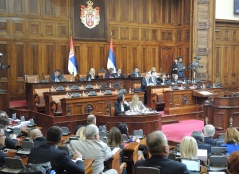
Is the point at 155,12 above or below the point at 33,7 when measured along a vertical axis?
above

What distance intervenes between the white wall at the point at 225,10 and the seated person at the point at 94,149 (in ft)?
42.8

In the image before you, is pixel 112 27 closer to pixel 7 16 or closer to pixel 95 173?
pixel 7 16

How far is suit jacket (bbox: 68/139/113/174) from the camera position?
387cm

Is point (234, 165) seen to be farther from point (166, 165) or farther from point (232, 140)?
point (232, 140)

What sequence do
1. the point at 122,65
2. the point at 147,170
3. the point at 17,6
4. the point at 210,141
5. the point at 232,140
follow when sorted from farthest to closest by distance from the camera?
the point at 122,65 < the point at 17,6 < the point at 210,141 < the point at 232,140 < the point at 147,170

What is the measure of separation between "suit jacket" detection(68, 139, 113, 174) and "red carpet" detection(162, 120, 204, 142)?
4.54m

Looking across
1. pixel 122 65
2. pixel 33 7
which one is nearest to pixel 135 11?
pixel 122 65

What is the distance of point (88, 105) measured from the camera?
Answer: 924 cm

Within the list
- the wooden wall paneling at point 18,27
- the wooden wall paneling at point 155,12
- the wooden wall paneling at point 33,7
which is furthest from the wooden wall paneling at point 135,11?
the wooden wall paneling at point 18,27

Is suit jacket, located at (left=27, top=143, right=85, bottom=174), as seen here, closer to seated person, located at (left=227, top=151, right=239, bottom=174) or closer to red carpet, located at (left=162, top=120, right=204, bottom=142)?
seated person, located at (left=227, top=151, right=239, bottom=174)

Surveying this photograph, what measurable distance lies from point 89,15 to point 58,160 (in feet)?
38.7

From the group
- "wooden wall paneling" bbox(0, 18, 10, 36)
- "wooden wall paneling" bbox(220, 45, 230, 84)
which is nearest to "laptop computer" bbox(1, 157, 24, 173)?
"wooden wall paneling" bbox(0, 18, 10, 36)

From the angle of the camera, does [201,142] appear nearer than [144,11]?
Yes

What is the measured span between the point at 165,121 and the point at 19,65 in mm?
6227
